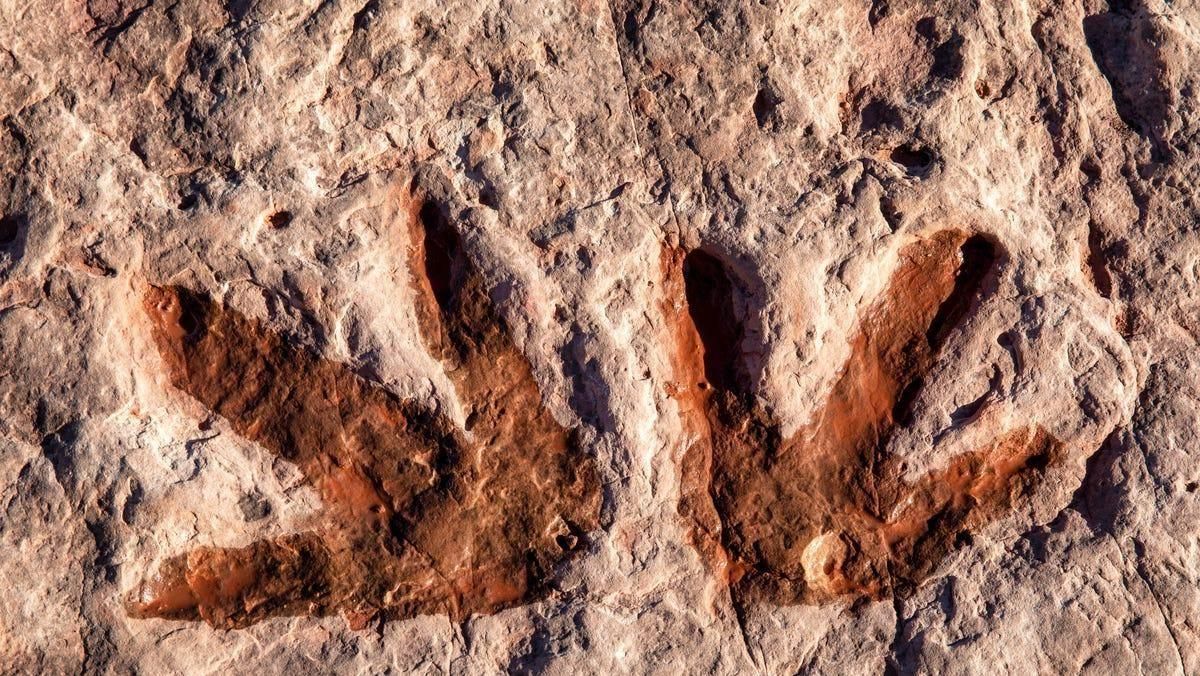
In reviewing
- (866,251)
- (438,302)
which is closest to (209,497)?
(438,302)

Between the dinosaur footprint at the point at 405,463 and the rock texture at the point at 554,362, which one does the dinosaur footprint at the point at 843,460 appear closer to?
the rock texture at the point at 554,362

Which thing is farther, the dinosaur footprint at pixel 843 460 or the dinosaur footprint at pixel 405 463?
the dinosaur footprint at pixel 843 460

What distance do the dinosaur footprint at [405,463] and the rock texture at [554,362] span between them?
13 mm

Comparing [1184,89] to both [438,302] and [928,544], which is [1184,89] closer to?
[928,544]

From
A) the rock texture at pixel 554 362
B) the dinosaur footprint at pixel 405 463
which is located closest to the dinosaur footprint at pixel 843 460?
the rock texture at pixel 554 362

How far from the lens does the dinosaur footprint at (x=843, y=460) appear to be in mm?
3893

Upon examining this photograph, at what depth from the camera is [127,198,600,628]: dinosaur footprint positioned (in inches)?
149

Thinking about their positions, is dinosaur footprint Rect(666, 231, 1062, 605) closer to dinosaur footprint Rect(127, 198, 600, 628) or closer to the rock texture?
the rock texture

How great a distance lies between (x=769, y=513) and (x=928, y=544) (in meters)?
0.64

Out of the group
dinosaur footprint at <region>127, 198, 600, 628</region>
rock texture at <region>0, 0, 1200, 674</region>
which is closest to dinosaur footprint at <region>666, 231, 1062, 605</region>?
rock texture at <region>0, 0, 1200, 674</region>

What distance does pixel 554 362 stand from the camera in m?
3.83

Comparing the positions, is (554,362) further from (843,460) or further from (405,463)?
(843,460)

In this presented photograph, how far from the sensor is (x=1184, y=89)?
13.6 ft

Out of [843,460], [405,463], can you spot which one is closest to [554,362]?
[405,463]
